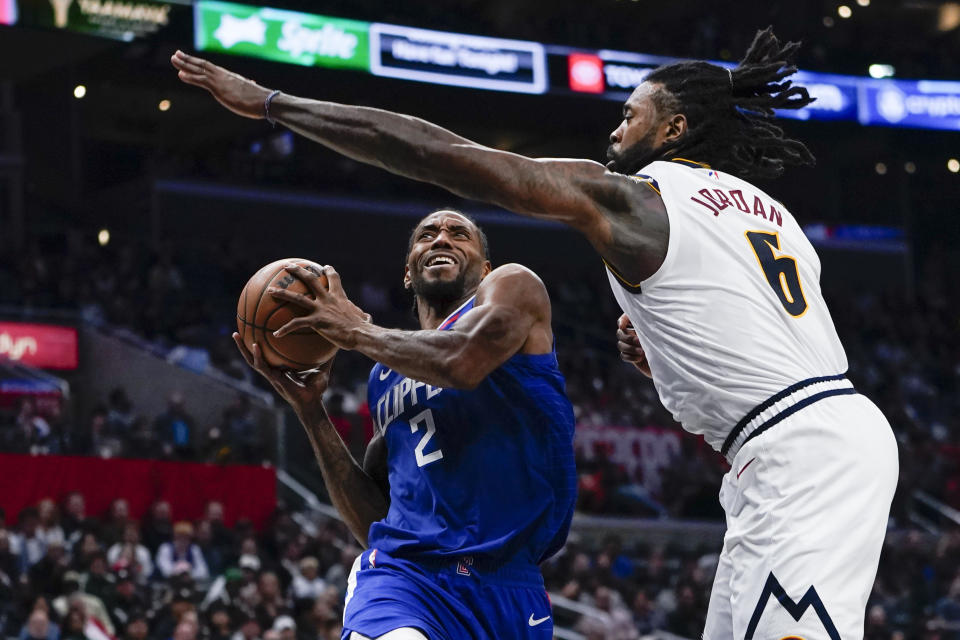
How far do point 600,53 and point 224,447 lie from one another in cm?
1198

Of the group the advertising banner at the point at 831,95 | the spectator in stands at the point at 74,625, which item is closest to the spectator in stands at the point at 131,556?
the spectator in stands at the point at 74,625

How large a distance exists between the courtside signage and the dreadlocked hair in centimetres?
1776

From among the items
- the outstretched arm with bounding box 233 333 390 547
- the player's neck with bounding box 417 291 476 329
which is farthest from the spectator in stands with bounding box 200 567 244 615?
the player's neck with bounding box 417 291 476 329

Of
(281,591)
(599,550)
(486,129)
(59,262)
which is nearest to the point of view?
(281,591)

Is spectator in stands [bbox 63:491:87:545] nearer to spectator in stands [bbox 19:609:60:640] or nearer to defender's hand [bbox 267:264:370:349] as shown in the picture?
spectator in stands [bbox 19:609:60:640]

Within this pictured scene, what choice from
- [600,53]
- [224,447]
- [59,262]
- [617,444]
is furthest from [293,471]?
[600,53]

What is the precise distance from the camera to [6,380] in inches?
562

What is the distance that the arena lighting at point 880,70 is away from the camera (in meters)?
25.5

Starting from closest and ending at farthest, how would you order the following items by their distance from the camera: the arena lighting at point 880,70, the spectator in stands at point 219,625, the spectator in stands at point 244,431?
the spectator in stands at point 219,625 → the spectator in stands at point 244,431 → the arena lighting at point 880,70

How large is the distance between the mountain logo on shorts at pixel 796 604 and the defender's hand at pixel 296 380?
1.72m

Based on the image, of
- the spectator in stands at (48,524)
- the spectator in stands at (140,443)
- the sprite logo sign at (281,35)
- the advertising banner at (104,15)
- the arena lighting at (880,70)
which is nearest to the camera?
the spectator in stands at (48,524)

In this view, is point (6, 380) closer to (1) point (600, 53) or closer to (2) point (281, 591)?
(2) point (281, 591)

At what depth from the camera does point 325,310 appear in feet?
12.7

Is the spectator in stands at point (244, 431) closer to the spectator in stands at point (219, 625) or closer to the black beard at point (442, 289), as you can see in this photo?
the spectator in stands at point (219, 625)
